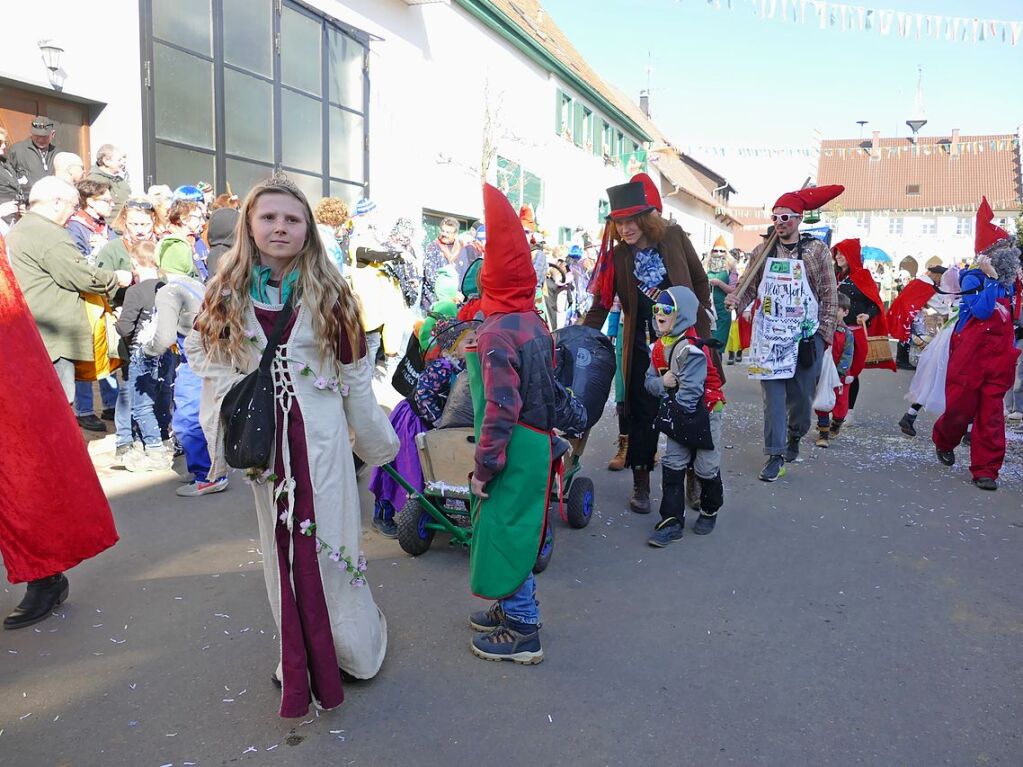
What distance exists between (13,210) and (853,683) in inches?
284

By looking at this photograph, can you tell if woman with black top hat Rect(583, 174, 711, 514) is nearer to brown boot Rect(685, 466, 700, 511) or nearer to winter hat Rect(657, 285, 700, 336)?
brown boot Rect(685, 466, 700, 511)

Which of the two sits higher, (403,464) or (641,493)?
(403,464)

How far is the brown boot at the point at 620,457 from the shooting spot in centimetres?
679

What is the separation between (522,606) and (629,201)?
3.09 m

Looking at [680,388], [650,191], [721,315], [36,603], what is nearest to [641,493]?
[680,388]

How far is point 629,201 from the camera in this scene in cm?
558

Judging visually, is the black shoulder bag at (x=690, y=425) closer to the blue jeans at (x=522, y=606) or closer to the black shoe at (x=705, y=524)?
the black shoe at (x=705, y=524)

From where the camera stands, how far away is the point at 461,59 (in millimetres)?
18016

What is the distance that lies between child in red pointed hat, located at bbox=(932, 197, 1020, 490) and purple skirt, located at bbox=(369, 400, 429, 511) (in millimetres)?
4479

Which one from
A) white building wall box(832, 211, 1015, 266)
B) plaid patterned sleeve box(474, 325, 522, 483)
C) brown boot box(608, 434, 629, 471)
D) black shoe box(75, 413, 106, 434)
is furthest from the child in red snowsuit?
white building wall box(832, 211, 1015, 266)

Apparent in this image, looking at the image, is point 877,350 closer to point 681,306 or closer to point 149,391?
point 681,306

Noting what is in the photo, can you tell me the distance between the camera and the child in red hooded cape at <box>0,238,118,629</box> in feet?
11.6

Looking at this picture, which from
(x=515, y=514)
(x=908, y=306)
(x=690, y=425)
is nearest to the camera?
(x=515, y=514)

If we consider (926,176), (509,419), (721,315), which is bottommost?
(509,419)
